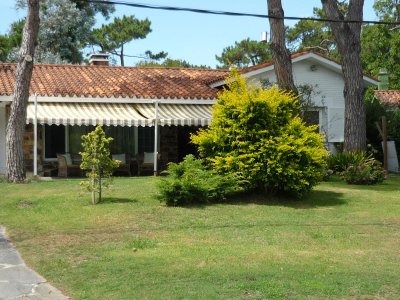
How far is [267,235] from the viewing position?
9.36 meters

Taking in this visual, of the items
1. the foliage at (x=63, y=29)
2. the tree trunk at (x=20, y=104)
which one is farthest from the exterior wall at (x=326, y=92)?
the foliage at (x=63, y=29)

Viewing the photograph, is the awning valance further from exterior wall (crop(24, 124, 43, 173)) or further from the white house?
the white house

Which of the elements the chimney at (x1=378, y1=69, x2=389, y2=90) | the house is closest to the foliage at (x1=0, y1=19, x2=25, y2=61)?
the house

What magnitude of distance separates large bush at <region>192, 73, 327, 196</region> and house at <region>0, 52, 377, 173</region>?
5037 millimetres

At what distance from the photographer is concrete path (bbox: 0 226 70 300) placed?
6.45 metres

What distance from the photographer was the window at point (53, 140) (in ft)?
67.1

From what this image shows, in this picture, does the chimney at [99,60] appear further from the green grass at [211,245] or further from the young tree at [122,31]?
the young tree at [122,31]

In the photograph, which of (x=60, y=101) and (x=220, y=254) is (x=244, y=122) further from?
(x=60, y=101)

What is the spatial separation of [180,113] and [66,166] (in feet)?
13.5

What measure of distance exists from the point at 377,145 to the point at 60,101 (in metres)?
12.0

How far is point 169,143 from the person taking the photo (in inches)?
875

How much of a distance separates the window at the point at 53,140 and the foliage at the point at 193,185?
916cm

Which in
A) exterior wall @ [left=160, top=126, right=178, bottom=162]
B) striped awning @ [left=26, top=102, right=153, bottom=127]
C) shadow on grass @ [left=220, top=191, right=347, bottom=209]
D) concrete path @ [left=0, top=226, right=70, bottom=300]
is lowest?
concrete path @ [left=0, top=226, right=70, bottom=300]

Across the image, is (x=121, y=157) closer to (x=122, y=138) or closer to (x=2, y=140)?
(x=122, y=138)
